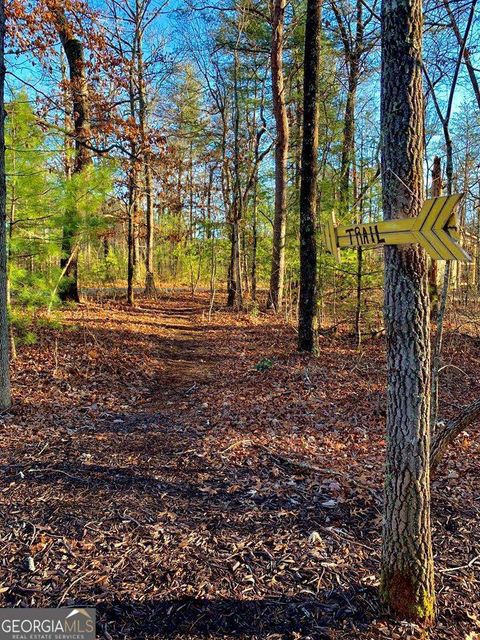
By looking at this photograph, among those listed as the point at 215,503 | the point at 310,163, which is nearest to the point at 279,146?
the point at 310,163

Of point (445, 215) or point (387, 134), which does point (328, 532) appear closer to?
point (445, 215)

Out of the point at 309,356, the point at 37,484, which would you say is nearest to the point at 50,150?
the point at 37,484

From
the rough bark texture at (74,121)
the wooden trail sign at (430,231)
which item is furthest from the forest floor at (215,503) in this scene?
the rough bark texture at (74,121)

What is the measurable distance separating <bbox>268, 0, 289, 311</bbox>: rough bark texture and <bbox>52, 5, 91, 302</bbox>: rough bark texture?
5038 mm

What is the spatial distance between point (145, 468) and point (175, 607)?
160 centimetres

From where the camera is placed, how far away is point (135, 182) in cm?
1231

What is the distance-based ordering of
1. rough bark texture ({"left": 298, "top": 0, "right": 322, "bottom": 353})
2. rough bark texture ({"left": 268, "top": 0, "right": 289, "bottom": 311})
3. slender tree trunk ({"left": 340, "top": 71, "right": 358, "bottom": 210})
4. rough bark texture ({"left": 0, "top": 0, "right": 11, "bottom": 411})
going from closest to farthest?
rough bark texture ({"left": 0, "top": 0, "right": 11, "bottom": 411}) < rough bark texture ({"left": 298, "top": 0, "right": 322, "bottom": 353}) < slender tree trunk ({"left": 340, "top": 71, "right": 358, "bottom": 210}) < rough bark texture ({"left": 268, "top": 0, "right": 289, "bottom": 311})

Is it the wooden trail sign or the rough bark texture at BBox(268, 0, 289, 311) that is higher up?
the rough bark texture at BBox(268, 0, 289, 311)

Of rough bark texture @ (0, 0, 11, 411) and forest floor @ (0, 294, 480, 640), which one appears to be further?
rough bark texture @ (0, 0, 11, 411)

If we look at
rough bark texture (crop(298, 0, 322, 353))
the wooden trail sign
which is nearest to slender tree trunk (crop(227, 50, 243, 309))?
rough bark texture (crop(298, 0, 322, 353))

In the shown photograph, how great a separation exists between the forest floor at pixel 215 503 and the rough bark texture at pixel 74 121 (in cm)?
198

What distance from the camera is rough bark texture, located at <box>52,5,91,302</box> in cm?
644

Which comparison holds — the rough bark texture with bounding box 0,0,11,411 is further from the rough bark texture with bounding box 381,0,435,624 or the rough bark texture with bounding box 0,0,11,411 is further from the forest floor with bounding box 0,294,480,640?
the rough bark texture with bounding box 381,0,435,624

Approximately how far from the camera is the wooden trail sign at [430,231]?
159 centimetres
